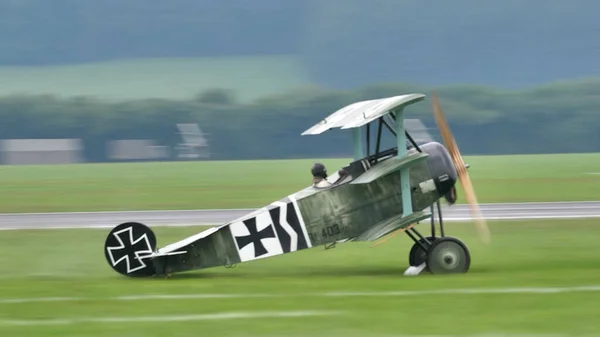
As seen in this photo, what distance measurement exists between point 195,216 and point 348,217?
1341 cm

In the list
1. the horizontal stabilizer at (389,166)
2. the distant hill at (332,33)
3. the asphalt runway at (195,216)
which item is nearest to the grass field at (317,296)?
the horizontal stabilizer at (389,166)

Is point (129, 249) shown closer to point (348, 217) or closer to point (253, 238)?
point (253, 238)

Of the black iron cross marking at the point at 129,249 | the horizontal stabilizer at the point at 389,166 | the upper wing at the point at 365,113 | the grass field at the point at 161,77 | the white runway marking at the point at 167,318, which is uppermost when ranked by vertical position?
the grass field at the point at 161,77

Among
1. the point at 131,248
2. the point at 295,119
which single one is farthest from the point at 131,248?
the point at 295,119

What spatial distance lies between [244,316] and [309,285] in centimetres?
293

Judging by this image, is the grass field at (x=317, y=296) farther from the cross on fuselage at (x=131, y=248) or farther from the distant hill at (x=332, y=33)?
the distant hill at (x=332, y=33)

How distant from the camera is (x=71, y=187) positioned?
1843 inches

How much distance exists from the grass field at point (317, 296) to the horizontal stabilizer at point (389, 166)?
1502 mm

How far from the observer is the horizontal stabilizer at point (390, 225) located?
49.3ft

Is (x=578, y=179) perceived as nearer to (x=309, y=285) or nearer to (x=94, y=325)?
(x=309, y=285)

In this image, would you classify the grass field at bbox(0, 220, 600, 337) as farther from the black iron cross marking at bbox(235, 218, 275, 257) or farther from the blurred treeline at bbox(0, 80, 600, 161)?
the blurred treeline at bbox(0, 80, 600, 161)

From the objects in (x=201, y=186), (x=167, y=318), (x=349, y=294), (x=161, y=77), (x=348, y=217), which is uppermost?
(x=161, y=77)

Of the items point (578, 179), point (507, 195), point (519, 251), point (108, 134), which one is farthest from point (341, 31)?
point (519, 251)

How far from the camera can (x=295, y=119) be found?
315 ft
